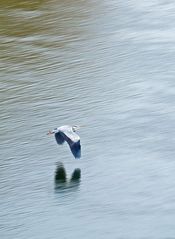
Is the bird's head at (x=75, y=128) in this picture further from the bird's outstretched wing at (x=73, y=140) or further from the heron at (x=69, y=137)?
the bird's outstretched wing at (x=73, y=140)

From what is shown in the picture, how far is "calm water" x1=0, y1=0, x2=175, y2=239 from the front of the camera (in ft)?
53.1

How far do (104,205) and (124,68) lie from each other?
535cm

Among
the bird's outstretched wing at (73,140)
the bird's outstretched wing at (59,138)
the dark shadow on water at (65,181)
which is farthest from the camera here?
the bird's outstretched wing at (59,138)

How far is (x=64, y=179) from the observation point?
17.3 m

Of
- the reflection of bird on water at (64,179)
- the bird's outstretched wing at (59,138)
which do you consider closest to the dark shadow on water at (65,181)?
the reflection of bird on water at (64,179)

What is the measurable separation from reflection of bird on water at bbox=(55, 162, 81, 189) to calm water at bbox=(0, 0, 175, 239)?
8 cm

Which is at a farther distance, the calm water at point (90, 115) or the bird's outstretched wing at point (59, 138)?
the bird's outstretched wing at point (59, 138)

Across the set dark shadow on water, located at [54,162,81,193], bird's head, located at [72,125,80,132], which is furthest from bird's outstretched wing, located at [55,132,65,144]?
dark shadow on water, located at [54,162,81,193]

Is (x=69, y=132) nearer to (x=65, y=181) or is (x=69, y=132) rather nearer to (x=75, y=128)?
(x=75, y=128)

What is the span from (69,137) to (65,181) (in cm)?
70

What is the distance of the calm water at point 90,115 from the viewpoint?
16188 mm

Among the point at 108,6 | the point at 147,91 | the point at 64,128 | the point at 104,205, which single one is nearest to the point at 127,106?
the point at 147,91

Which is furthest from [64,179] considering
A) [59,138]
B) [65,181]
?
[59,138]

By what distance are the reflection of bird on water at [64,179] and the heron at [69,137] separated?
30 centimetres
